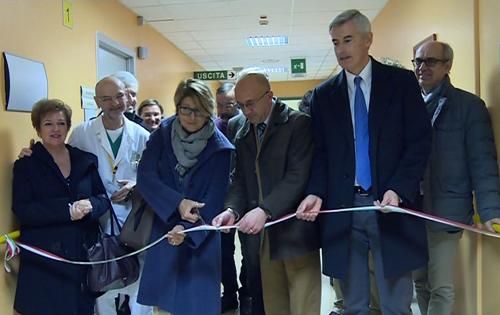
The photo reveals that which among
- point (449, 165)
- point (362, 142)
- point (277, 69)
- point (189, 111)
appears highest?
point (277, 69)

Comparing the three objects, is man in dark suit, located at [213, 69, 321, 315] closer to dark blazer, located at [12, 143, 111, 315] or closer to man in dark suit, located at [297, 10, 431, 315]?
man in dark suit, located at [297, 10, 431, 315]

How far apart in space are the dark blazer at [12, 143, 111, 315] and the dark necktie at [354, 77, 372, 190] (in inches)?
52.9

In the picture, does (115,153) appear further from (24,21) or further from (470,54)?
(470,54)

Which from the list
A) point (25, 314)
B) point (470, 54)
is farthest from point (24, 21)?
point (470, 54)

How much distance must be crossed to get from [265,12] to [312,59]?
4102 mm

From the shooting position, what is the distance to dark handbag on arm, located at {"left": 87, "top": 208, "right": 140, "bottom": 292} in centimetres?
237

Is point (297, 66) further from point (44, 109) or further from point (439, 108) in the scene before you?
point (44, 109)

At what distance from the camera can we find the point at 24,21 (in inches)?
114

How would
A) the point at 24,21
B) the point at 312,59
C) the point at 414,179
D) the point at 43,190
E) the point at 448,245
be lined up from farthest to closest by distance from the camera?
the point at 312,59 → the point at 24,21 → the point at 448,245 → the point at 43,190 → the point at 414,179

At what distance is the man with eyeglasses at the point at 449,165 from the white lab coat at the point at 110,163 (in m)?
1.65

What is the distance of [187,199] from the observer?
2.04 m

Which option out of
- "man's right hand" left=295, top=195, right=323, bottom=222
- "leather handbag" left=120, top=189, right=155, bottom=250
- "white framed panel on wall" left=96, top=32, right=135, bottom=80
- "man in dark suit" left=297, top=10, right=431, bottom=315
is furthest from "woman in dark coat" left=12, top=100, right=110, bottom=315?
"white framed panel on wall" left=96, top=32, right=135, bottom=80

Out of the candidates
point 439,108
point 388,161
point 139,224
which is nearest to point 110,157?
point 139,224

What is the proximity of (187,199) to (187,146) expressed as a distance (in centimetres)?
24
